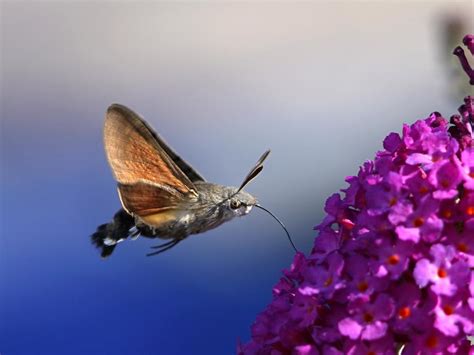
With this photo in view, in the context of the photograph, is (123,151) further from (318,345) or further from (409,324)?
(409,324)

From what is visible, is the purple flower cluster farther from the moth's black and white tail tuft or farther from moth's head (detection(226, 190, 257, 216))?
the moth's black and white tail tuft

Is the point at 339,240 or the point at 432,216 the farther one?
the point at 339,240

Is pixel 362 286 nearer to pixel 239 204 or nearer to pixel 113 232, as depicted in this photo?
pixel 239 204

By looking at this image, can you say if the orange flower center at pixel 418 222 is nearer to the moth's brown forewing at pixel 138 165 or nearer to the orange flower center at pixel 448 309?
the orange flower center at pixel 448 309

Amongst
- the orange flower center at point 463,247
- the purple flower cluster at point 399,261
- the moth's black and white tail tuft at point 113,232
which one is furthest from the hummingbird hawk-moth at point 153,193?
the orange flower center at point 463,247

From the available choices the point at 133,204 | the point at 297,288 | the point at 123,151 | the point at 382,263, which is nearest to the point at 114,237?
the point at 133,204

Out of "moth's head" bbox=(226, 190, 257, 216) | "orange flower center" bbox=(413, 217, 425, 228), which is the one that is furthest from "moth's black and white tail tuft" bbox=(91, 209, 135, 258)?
"orange flower center" bbox=(413, 217, 425, 228)
